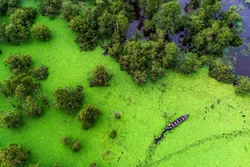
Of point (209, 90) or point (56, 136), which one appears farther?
point (209, 90)

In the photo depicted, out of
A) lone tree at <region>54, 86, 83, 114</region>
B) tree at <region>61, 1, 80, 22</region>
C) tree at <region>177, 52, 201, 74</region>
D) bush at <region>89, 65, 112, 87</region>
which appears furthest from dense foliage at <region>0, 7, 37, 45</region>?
tree at <region>177, 52, 201, 74</region>

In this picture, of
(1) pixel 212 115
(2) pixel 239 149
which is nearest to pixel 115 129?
(1) pixel 212 115

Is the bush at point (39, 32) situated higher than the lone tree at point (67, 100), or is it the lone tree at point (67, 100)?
the bush at point (39, 32)

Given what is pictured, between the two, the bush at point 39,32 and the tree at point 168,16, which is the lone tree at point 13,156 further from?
the tree at point 168,16

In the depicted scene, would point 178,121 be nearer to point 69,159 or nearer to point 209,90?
point 209,90

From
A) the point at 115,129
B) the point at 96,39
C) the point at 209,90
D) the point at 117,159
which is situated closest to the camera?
the point at 117,159

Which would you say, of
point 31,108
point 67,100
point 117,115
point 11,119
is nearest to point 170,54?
point 117,115

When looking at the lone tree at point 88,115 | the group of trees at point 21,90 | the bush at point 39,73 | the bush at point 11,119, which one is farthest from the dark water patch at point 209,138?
the bush at point 39,73
